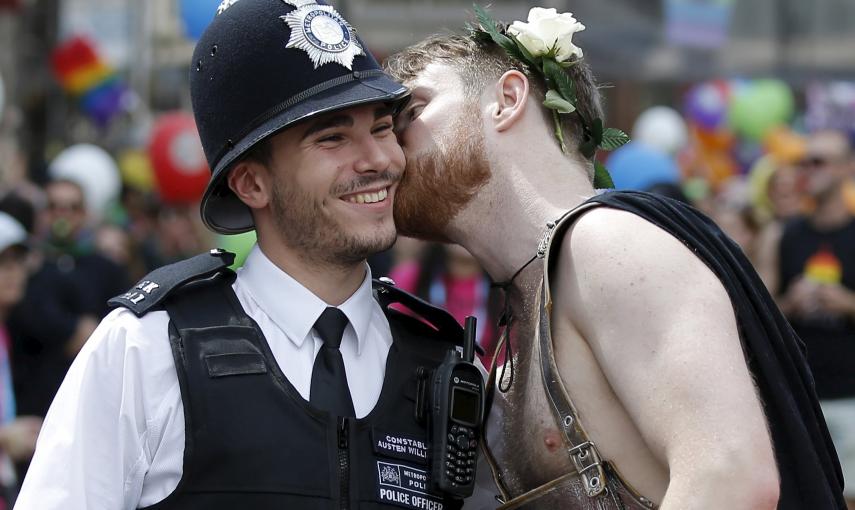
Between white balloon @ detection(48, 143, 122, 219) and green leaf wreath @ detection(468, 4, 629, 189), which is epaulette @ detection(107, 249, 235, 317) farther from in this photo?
white balloon @ detection(48, 143, 122, 219)

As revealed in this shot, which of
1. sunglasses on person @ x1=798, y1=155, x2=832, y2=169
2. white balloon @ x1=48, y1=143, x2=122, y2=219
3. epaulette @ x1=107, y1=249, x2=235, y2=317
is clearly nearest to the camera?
epaulette @ x1=107, y1=249, x2=235, y2=317

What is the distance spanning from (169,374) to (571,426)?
2.80 feet

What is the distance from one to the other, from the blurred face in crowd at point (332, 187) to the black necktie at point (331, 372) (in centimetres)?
14

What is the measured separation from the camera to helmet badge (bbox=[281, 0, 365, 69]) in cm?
289

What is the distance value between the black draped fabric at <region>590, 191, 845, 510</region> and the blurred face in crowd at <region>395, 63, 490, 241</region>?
1.44ft

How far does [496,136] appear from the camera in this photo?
311 centimetres

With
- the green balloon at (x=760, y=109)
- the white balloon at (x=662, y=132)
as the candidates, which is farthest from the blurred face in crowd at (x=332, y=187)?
the green balloon at (x=760, y=109)

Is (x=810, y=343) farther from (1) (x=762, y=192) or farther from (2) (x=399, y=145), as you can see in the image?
(2) (x=399, y=145)

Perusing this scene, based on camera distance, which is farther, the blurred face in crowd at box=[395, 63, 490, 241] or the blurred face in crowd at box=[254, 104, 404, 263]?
the blurred face in crowd at box=[395, 63, 490, 241]

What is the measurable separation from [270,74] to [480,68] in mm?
589

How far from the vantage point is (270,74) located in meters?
2.87

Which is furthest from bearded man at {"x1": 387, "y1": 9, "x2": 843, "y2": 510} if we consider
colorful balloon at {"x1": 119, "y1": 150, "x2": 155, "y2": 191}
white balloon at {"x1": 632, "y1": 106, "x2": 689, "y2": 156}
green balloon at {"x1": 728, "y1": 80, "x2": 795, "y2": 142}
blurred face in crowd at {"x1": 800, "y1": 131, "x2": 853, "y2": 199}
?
green balloon at {"x1": 728, "y1": 80, "x2": 795, "y2": 142}

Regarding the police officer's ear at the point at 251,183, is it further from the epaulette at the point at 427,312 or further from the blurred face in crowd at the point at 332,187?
the epaulette at the point at 427,312

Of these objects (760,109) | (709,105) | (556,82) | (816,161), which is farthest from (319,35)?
(709,105)
